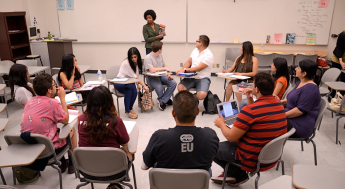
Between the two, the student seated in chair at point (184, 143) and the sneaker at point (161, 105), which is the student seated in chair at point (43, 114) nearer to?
the student seated in chair at point (184, 143)

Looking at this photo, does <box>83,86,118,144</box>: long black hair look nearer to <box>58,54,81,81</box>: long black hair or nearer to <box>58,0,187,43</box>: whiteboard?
<box>58,54,81,81</box>: long black hair

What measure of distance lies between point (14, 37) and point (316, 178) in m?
7.28

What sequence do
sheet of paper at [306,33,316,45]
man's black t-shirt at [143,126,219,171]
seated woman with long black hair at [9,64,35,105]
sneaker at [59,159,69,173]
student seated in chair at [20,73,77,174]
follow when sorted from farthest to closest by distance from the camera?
sheet of paper at [306,33,316,45], seated woman with long black hair at [9,64,35,105], sneaker at [59,159,69,173], student seated in chair at [20,73,77,174], man's black t-shirt at [143,126,219,171]

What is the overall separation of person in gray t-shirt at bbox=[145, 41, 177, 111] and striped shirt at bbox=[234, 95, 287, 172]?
2.71m

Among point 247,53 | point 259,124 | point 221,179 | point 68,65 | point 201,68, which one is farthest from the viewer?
point 201,68

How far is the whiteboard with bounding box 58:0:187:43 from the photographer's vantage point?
6.70 m

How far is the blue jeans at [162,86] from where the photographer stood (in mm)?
4777

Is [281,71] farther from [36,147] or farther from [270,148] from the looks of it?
[36,147]

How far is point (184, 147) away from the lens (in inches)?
66.3

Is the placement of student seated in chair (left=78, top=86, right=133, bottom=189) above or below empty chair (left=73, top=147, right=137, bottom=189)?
above

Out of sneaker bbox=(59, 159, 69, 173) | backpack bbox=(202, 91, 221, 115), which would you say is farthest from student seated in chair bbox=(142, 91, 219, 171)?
backpack bbox=(202, 91, 221, 115)

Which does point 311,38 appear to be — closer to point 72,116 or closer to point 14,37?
point 72,116

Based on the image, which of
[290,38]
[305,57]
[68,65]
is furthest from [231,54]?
[68,65]

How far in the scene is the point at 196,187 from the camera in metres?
1.69
